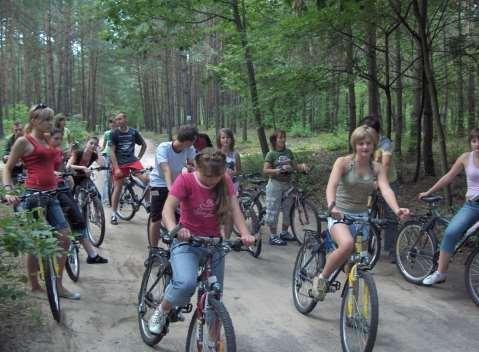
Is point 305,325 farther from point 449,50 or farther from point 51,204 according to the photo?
point 449,50

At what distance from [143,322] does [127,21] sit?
1144cm

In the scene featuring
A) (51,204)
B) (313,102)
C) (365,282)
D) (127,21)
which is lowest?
(365,282)

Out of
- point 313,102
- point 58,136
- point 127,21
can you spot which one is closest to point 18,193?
point 58,136

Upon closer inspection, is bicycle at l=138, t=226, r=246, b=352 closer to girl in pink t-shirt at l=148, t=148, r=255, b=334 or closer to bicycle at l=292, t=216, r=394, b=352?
girl in pink t-shirt at l=148, t=148, r=255, b=334

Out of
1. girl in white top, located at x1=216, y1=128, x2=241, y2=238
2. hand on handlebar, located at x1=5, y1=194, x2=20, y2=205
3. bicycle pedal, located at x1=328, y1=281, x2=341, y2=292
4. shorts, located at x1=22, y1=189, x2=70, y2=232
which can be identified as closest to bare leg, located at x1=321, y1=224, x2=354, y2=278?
bicycle pedal, located at x1=328, y1=281, x2=341, y2=292

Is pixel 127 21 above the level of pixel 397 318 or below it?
above

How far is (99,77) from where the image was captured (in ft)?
174

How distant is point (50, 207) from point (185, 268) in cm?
229

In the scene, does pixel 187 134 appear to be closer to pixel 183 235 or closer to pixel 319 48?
pixel 183 235

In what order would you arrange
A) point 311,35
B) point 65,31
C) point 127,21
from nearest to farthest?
point 311,35 → point 127,21 → point 65,31

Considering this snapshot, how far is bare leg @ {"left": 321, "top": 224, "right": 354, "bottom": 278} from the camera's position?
184 inches

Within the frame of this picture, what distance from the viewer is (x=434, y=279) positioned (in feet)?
20.7

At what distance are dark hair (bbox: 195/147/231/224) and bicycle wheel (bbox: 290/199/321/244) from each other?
4.36m

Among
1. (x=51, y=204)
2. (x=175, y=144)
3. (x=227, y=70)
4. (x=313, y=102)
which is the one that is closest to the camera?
(x=51, y=204)
